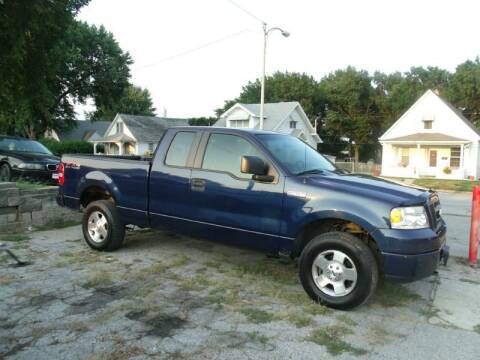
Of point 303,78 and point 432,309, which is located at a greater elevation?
point 303,78

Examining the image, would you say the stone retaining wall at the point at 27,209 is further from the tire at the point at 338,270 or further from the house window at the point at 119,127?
the house window at the point at 119,127

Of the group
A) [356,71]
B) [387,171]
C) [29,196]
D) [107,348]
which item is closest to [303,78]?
[356,71]

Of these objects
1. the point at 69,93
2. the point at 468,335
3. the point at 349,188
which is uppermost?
the point at 69,93

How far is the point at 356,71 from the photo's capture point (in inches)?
2175

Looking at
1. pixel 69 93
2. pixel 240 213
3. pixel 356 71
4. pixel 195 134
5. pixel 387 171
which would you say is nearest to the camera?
pixel 240 213

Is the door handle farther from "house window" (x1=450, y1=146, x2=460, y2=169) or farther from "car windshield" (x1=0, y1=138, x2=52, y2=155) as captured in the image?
"house window" (x1=450, y1=146, x2=460, y2=169)

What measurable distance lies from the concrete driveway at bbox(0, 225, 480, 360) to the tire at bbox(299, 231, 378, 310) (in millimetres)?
167

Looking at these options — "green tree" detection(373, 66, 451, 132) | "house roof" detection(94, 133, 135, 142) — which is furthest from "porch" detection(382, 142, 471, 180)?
"house roof" detection(94, 133, 135, 142)

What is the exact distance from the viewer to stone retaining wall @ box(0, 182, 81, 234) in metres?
7.23

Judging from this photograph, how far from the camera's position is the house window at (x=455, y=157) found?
1319 inches

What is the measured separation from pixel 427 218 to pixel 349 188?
33.0 inches

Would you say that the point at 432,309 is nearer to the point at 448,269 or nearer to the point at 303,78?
the point at 448,269

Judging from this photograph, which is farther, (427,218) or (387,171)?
(387,171)

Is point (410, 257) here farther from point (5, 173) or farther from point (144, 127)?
point (144, 127)
